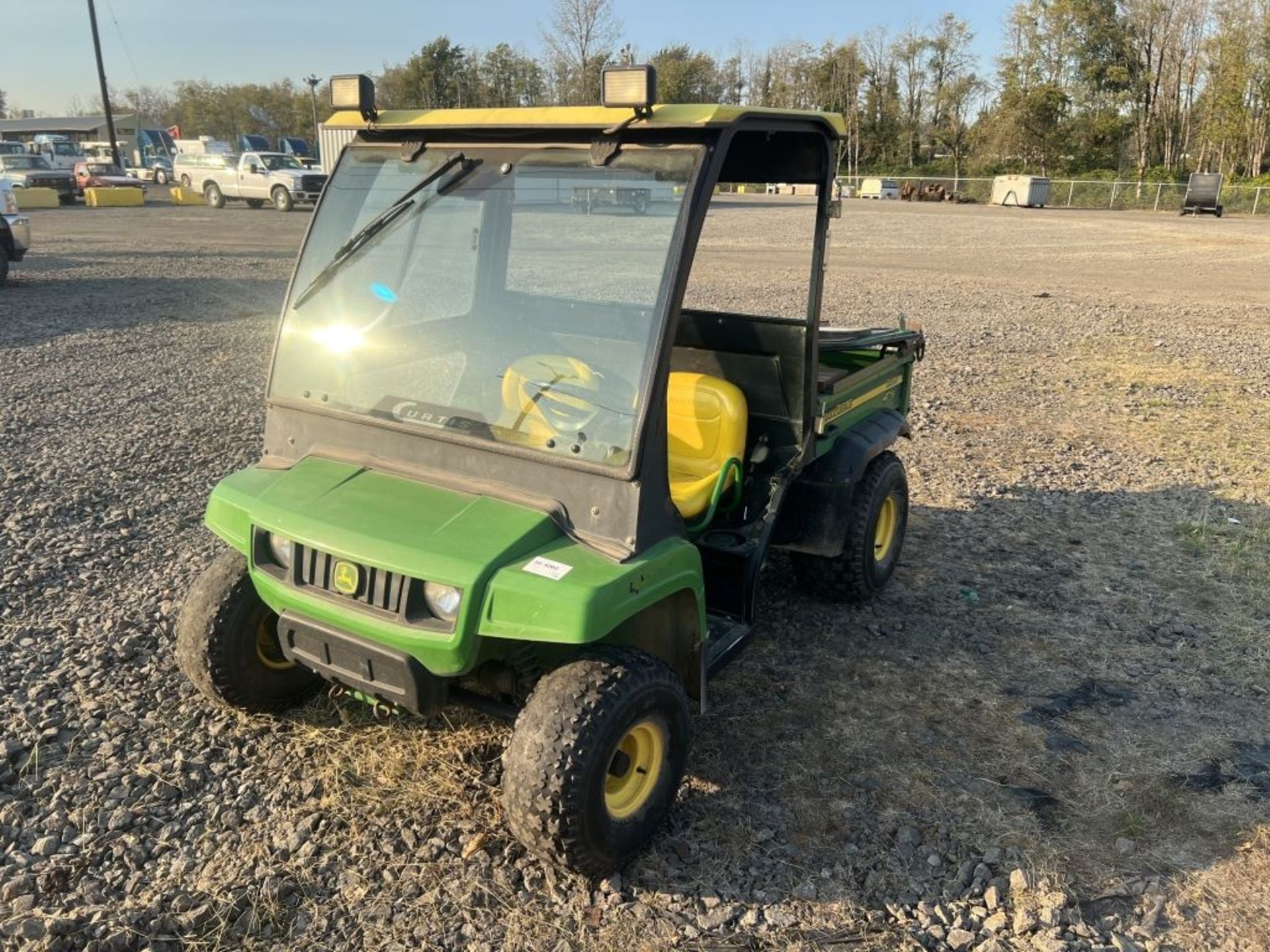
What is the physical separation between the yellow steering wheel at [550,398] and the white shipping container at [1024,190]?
47.5 meters

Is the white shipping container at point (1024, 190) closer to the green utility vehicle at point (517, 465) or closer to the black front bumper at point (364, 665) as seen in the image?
the green utility vehicle at point (517, 465)

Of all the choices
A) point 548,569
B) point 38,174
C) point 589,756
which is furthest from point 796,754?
point 38,174

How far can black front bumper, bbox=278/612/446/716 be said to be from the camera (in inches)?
103

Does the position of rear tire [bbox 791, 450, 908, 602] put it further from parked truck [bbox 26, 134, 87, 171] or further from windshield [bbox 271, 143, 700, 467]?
parked truck [bbox 26, 134, 87, 171]

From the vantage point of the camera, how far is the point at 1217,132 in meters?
49.0

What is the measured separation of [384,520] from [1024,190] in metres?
48.3

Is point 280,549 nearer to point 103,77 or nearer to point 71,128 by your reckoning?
point 103,77

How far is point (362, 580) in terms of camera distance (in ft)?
8.72

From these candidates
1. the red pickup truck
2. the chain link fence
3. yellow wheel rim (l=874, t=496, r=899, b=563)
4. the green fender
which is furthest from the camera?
the chain link fence

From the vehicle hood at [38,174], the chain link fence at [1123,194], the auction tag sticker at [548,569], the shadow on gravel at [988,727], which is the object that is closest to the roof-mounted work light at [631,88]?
the auction tag sticker at [548,569]

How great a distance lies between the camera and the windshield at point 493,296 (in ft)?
9.12

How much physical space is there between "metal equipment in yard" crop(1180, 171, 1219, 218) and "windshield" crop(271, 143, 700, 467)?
44269 millimetres

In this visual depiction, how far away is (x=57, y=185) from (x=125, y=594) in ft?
107

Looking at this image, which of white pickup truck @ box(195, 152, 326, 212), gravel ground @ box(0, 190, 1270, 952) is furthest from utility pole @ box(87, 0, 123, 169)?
gravel ground @ box(0, 190, 1270, 952)
